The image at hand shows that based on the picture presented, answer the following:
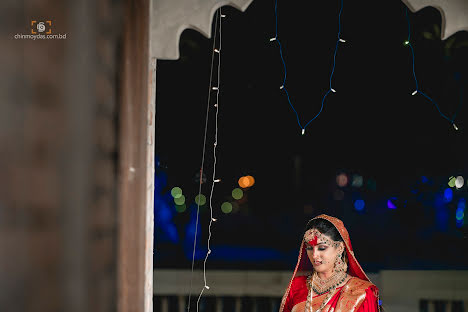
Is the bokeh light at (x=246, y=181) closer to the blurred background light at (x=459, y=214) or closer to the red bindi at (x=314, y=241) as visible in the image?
the blurred background light at (x=459, y=214)

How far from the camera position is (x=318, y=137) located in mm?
4359

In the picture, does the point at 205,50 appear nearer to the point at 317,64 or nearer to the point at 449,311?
the point at 317,64

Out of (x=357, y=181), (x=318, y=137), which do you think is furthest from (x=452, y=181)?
(x=318, y=137)

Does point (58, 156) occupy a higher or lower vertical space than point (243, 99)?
lower

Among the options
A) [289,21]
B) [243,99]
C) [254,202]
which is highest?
[289,21]

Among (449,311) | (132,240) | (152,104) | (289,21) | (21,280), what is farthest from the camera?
(289,21)

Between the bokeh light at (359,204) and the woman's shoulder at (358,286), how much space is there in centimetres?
198

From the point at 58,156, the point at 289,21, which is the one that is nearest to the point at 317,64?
the point at 289,21

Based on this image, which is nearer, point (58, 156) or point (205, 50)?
point (58, 156)

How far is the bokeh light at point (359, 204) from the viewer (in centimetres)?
431

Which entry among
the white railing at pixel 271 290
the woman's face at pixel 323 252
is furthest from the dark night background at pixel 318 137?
the woman's face at pixel 323 252

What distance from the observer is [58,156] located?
1.42 ft

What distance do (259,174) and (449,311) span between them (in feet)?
6.40

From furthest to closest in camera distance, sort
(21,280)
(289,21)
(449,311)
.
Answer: (289,21)
(449,311)
(21,280)
